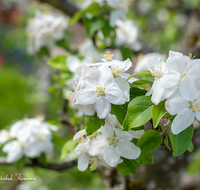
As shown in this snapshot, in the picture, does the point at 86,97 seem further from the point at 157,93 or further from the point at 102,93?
the point at 157,93

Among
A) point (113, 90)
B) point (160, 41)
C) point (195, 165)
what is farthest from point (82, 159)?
point (195, 165)

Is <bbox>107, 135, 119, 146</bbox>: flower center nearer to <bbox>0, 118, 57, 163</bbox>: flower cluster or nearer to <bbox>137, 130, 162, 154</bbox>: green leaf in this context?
<bbox>137, 130, 162, 154</bbox>: green leaf

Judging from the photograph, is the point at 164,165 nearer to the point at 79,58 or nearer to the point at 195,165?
the point at 79,58

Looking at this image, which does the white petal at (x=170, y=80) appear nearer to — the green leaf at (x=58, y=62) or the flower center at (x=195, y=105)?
the flower center at (x=195, y=105)

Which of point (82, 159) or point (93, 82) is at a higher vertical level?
point (93, 82)

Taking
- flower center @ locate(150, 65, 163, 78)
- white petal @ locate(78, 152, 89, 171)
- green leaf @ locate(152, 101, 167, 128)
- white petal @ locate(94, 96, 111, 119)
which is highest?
flower center @ locate(150, 65, 163, 78)

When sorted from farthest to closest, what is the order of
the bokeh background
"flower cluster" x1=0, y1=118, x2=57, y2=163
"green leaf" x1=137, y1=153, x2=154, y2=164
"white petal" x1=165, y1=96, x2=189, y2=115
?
the bokeh background, "flower cluster" x1=0, y1=118, x2=57, y2=163, "green leaf" x1=137, y1=153, x2=154, y2=164, "white petal" x1=165, y1=96, x2=189, y2=115

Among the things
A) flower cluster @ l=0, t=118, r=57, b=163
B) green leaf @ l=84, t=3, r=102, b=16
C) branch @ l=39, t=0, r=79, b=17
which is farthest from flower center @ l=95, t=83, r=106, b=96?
branch @ l=39, t=0, r=79, b=17

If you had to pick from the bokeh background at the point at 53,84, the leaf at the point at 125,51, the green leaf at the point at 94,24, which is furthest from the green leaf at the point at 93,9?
the bokeh background at the point at 53,84
